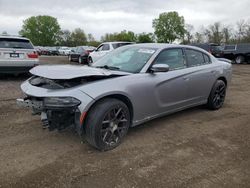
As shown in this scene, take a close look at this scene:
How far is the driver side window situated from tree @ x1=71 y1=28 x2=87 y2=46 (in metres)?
85.2

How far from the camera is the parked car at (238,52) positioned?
21.6 meters

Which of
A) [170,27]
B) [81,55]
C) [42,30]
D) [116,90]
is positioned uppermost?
[42,30]

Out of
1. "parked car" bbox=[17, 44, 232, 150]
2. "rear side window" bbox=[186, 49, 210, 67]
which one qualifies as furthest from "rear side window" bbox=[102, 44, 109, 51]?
"parked car" bbox=[17, 44, 232, 150]

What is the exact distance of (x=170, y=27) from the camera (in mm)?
73875

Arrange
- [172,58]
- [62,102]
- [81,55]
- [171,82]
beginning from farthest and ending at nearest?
[81,55]
[172,58]
[171,82]
[62,102]

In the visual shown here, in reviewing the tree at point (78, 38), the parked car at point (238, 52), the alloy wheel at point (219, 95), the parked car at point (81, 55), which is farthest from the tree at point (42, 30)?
the alloy wheel at point (219, 95)

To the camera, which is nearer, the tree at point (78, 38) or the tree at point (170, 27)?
the tree at point (170, 27)

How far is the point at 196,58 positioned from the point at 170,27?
71.5 m

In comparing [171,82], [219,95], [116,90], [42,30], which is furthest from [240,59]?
[42,30]

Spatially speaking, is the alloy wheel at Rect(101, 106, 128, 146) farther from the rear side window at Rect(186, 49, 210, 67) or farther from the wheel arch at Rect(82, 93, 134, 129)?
the rear side window at Rect(186, 49, 210, 67)

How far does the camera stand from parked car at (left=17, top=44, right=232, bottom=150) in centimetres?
357

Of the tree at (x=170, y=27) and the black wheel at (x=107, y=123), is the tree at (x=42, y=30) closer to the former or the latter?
the tree at (x=170, y=27)

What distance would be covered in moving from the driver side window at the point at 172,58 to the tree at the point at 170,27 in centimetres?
6978

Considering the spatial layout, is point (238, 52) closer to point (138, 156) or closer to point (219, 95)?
point (219, 95)
